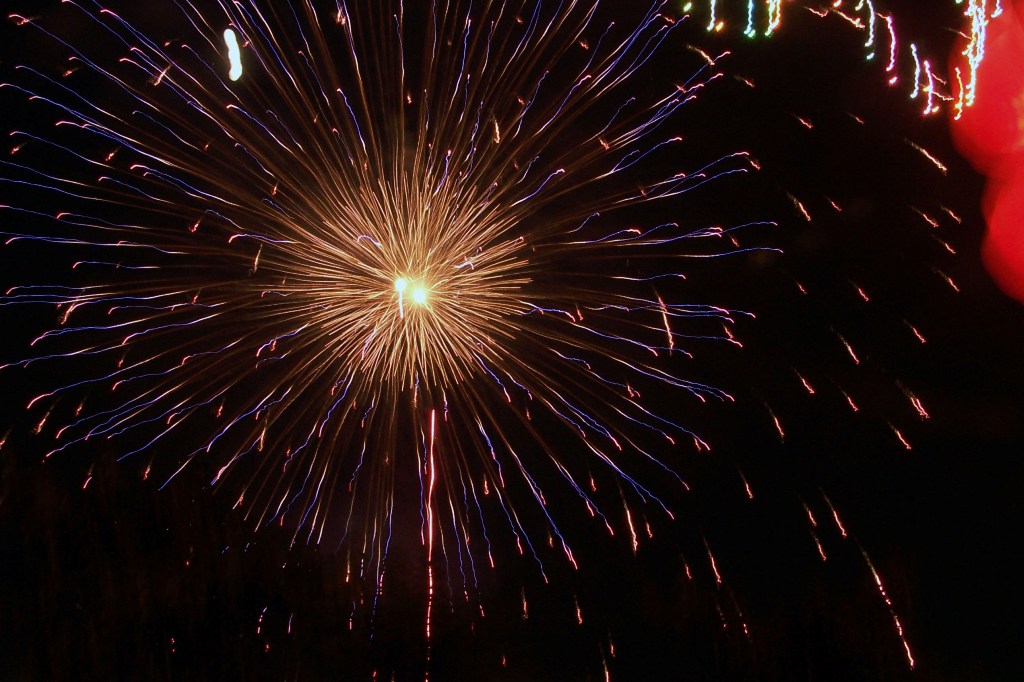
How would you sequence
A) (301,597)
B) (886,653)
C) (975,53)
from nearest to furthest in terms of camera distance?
(975,53), (886,653), (301,597)

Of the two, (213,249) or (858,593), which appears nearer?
(213,249)

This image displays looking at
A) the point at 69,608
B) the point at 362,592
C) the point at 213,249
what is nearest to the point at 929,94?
the point at 213,249

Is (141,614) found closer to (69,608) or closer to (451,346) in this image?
(69,608)

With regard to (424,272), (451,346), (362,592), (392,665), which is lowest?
(392,665)

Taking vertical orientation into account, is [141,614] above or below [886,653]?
above

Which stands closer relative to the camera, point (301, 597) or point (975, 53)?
point (975, 53)

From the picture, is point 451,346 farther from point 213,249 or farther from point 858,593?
point 858,593

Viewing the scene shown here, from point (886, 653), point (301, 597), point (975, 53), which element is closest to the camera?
point (975, 53)

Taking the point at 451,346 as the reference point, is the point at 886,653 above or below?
below

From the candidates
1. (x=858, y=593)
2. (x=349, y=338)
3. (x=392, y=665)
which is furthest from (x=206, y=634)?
(x=858, y=593)
